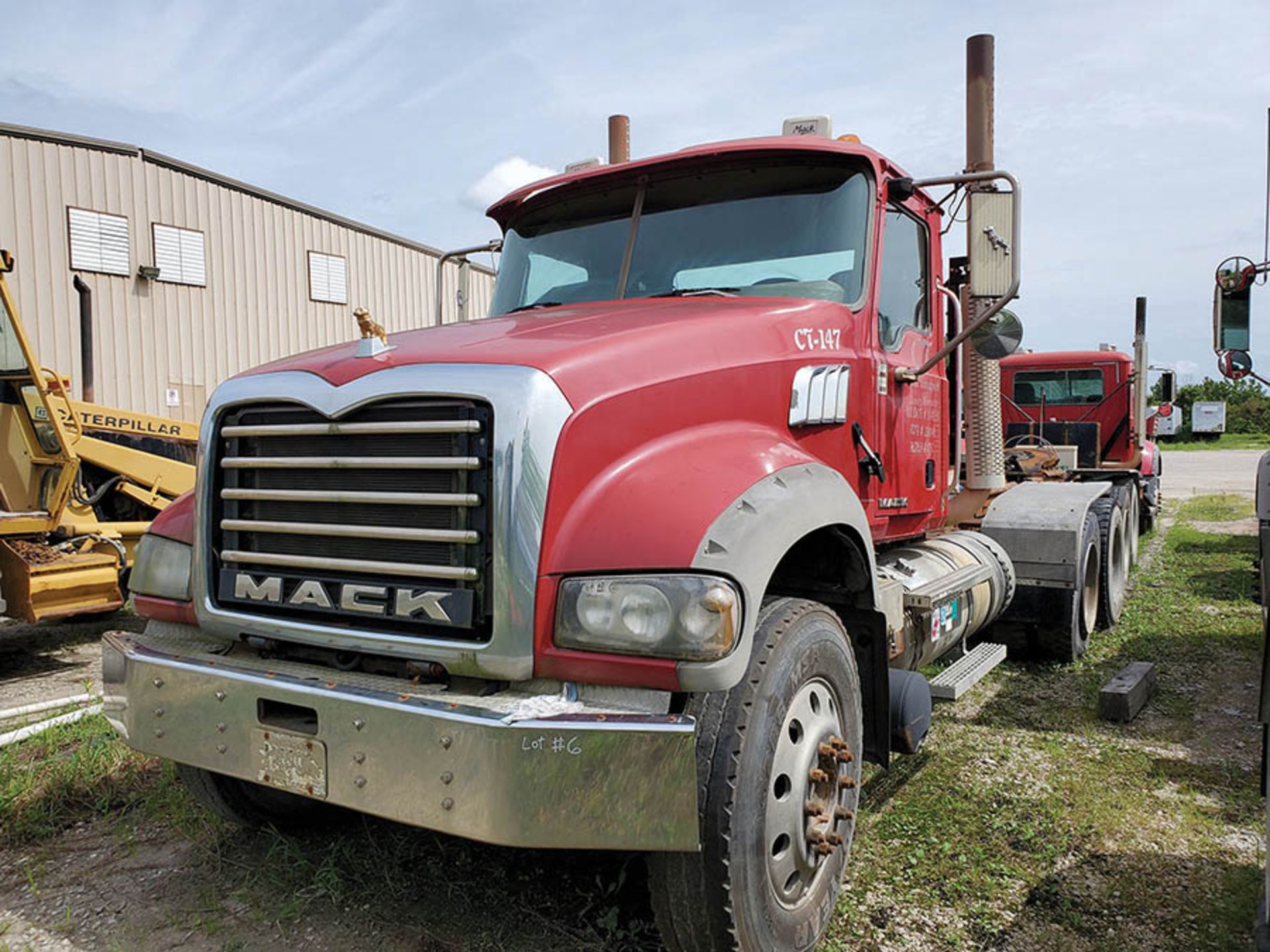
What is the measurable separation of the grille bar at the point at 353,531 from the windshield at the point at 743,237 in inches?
64.1

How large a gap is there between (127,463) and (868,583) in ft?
21.2

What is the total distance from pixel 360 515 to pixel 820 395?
169cm

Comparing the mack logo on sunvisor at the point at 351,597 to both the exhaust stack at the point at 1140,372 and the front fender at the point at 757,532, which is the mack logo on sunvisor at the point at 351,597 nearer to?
the front fender at the point at 757,532

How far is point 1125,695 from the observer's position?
4.82 metres

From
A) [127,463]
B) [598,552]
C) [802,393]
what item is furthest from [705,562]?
[127,463]

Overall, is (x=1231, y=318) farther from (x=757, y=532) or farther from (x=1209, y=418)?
(x=1209, y=418)

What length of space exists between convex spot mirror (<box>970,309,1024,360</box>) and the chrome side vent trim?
207cm

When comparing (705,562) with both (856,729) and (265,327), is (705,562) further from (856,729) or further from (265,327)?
(265,327)

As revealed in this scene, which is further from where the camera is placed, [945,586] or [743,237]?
[945,586]

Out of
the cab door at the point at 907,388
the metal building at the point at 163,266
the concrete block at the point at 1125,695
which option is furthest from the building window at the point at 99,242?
the concrete block at the point at 1125,695

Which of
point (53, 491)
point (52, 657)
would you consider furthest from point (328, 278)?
point (52, 657)

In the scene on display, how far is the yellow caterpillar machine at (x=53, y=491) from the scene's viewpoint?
6082 millimetres

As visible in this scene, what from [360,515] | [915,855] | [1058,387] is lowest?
[915,855]

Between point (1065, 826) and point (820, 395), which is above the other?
point (820, 395)
